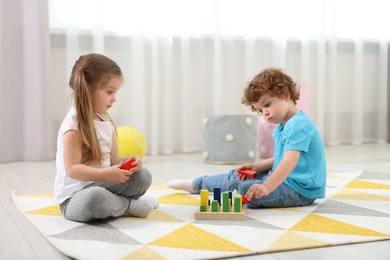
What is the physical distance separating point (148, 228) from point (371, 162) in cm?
167

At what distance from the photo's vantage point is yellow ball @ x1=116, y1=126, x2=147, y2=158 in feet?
8.11

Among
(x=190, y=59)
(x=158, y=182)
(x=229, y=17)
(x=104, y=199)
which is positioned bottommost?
(x=158, y=182)

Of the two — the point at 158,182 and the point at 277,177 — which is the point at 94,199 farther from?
the point at 158,182

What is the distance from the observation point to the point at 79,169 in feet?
4.41

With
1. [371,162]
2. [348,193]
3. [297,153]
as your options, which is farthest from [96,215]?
[371,162]

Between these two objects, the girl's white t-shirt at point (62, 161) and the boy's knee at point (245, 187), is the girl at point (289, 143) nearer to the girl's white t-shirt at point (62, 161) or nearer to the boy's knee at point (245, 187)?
the boy's knee at point (245, 187)

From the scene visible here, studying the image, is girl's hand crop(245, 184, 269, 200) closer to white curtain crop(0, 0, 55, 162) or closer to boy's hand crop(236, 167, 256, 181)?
boy's hand crop(236, 167, 256, 181)

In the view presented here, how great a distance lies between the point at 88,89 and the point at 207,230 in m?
0.48

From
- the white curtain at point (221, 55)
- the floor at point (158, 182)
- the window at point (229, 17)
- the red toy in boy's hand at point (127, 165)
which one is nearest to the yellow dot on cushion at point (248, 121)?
the floor at point (158, 182)

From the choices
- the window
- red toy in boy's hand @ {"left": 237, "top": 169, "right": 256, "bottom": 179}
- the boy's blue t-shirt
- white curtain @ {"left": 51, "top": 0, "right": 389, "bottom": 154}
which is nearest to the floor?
white curtain @ {"left": 51, "top": 0, "right": 389, "bottom": 154}

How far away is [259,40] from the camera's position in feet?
10.9

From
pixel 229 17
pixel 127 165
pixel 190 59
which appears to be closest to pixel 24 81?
pixel 190 59

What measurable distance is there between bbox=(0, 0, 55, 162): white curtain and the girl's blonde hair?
1.41m

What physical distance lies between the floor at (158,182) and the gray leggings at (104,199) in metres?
0.11
